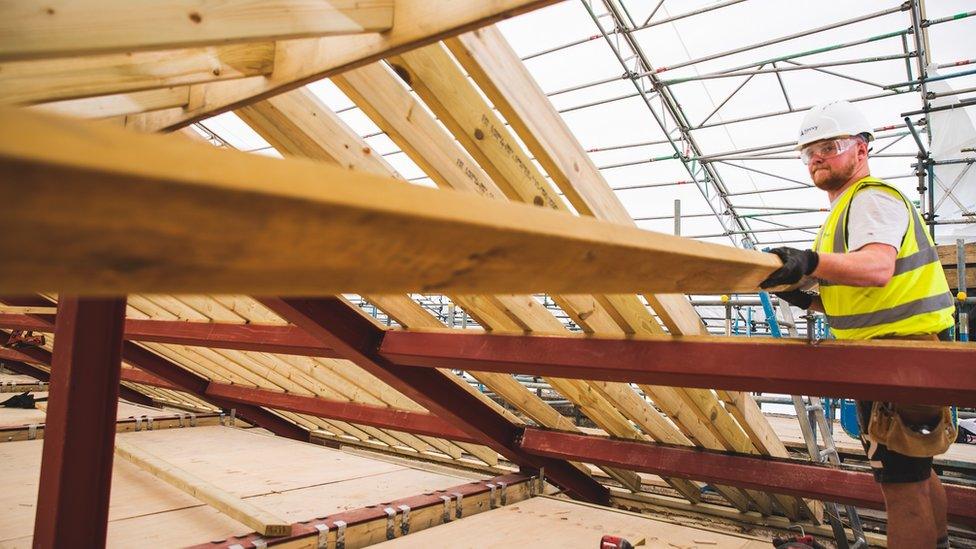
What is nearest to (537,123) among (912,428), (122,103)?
(122,103)

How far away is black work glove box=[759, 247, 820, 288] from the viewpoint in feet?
5.47

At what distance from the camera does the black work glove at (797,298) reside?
7.70ft

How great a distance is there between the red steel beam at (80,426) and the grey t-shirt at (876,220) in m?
3.12

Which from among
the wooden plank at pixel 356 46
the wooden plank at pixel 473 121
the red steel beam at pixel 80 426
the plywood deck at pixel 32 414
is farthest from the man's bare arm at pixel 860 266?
the plywood deck at pixel 32 414

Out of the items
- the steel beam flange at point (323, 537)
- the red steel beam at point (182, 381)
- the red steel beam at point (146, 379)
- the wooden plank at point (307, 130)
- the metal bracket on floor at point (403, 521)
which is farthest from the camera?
the red steel beam at point (146, 379)

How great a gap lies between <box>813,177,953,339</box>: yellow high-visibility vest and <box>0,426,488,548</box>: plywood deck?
3801mm

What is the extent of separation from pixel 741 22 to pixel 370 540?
10.4m

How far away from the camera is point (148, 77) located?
2090 millimetres

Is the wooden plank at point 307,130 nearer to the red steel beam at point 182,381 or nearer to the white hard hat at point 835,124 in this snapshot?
the white hard hat at point 835,124

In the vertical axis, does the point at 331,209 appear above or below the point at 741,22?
below

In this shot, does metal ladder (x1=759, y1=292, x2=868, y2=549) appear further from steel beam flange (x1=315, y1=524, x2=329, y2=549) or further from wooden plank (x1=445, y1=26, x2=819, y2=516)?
steel beam flange (x1=315, y1=524, x2=329, y2=549)

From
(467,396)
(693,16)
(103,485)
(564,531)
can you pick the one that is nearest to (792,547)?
(564,531)

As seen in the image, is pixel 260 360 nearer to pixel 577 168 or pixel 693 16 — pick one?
pixel 577 168

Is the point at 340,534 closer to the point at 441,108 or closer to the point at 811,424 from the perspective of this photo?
the point at 441,108
